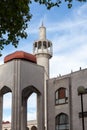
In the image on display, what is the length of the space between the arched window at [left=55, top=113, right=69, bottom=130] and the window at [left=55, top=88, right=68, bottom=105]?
1.84 m

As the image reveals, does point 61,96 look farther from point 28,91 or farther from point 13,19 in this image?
point 13,19

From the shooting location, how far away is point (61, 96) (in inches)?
1874

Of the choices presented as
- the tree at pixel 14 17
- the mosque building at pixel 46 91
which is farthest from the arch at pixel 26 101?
the tree at pixel 14 17

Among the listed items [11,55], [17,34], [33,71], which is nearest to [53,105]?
[33,71]

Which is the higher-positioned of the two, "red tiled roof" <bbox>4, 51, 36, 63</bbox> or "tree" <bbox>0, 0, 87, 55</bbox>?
"red tiled roof" <bbox>4, 51, 36, 63</bbox>

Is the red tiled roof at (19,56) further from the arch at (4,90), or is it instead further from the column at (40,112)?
the column at (40,112)

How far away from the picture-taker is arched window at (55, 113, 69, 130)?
152 feet

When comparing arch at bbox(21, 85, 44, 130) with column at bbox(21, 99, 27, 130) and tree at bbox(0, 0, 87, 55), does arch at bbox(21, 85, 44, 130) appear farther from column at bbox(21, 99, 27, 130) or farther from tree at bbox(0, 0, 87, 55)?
tree at bbox(0, 0, 87, 55)

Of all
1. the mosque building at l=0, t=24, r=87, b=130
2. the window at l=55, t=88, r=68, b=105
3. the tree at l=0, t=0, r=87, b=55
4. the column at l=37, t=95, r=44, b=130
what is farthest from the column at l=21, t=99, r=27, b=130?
the tree at l=0, t=0, r=87, b=55

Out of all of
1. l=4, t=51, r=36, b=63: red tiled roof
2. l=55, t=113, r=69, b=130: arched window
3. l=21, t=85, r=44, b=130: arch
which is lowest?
l=55, t=113, r=69, b=130: arched window

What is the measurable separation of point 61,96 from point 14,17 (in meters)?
29.2

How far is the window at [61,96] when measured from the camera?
46.9 m

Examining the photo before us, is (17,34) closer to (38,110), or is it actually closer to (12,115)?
(12,115)

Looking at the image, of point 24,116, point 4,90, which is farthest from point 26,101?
point 4,90
